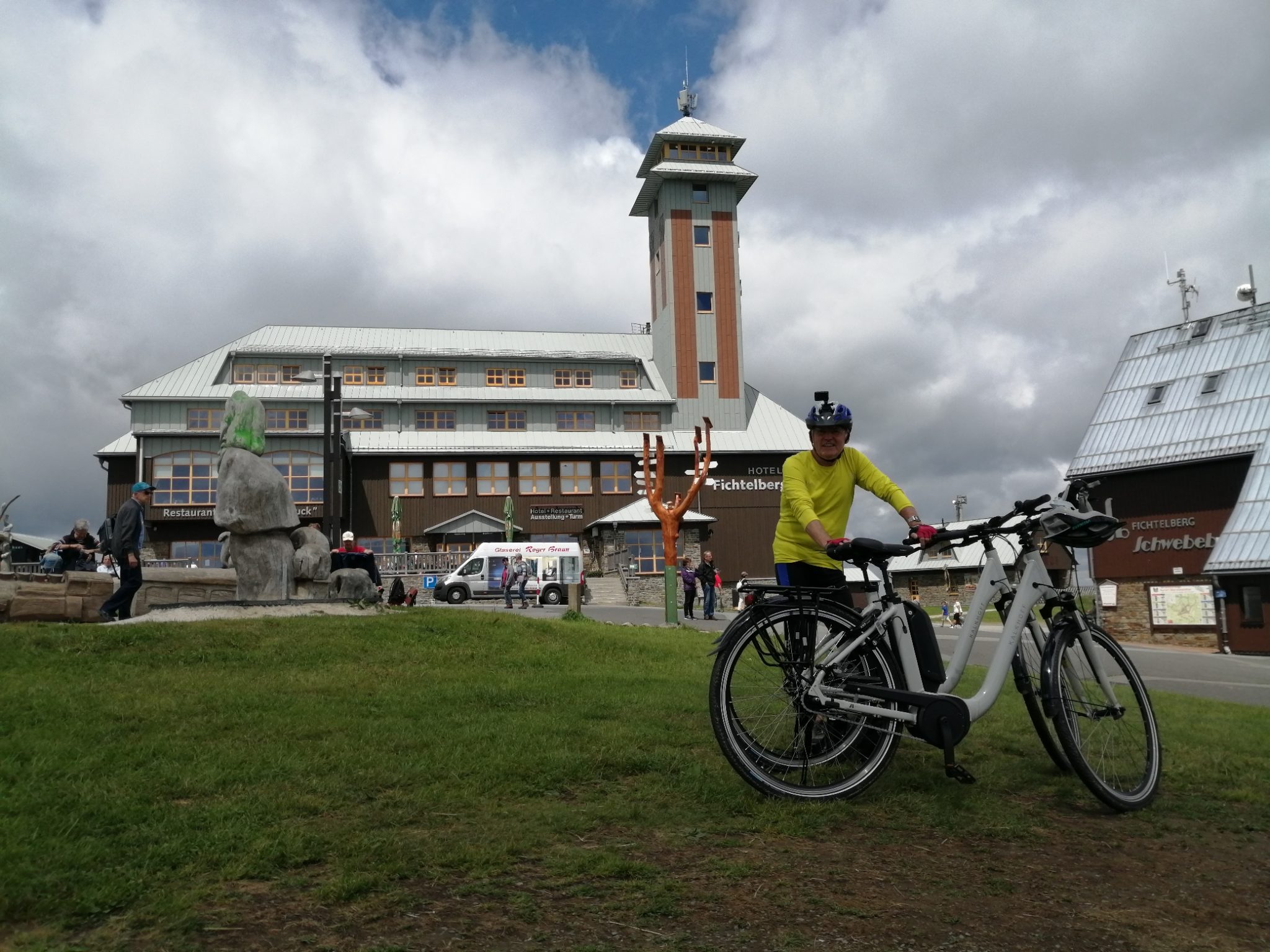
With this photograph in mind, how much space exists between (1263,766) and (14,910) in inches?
242

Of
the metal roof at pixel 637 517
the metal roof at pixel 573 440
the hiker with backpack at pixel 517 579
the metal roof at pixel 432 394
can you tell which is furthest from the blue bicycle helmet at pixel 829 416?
the metal roof at pixel 432 394

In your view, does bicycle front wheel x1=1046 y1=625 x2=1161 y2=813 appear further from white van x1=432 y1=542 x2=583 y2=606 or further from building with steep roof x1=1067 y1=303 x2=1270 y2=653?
white van x1=432 y1=542 x2=583 y2=606

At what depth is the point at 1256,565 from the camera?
100 feet

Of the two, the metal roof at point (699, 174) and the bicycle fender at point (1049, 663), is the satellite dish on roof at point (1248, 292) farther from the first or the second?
the bicycle fender at point (1049, 663)

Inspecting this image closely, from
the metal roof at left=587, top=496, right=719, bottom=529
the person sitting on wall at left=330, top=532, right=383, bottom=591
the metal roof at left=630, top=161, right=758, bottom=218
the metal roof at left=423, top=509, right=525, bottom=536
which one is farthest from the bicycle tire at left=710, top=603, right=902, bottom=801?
the metal roof at left=630, top=161, right=758, bottom=218

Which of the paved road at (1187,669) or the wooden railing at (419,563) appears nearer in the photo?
the paved road at (1187,669)

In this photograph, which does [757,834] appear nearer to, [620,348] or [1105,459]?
[1105,459]

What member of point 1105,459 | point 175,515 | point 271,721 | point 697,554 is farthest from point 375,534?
point 271,721

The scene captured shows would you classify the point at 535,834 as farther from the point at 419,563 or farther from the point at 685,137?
the point at 685,137

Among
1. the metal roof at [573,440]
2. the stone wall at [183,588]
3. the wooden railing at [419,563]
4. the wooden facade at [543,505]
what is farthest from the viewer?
the metal roof at [573,440]

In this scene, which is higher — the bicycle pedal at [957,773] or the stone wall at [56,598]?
the stone wall at [56,598]

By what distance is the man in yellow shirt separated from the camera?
5.59 metres

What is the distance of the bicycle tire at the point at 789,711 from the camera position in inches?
183

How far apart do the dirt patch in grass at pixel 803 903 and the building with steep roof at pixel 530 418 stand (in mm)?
39790
